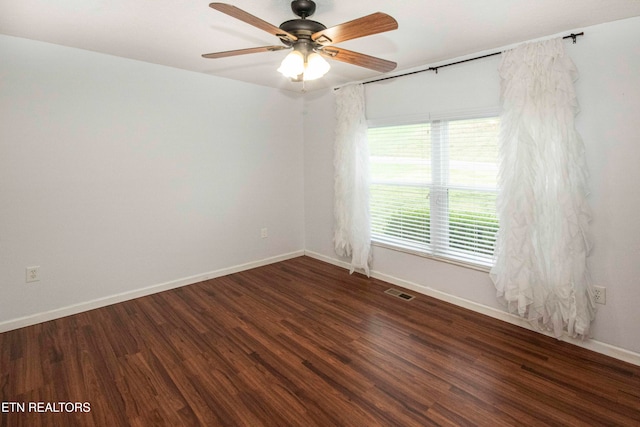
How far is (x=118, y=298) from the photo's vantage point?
3.31m

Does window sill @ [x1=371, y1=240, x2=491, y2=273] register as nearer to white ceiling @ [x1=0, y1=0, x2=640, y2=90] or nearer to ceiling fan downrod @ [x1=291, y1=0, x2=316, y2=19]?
white ceiling @ [x1=0, y1=0, x2=640, y2=90]

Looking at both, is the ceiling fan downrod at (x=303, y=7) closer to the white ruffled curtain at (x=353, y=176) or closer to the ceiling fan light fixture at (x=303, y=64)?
the ceiling fan light fixture at (x=303, y=64)

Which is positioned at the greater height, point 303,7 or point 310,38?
point 303,7

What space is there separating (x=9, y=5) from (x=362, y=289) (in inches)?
145

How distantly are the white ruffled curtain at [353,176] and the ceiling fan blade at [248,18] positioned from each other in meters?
2.04

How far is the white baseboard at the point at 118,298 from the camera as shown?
111 inches

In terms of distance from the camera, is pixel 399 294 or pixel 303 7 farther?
pixel 399 294

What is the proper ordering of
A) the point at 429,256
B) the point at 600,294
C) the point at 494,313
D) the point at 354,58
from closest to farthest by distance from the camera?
1. the point at 354,58
2. the point at 600,294
3. the point at 494,313
4. the point at 429,256

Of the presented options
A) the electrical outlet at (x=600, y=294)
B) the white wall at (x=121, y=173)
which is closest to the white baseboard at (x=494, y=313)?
the electrical outlet at (x=600, y=294)

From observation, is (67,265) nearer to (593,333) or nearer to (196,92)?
(196,92)

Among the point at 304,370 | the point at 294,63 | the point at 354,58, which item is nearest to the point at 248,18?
the point at 294,63

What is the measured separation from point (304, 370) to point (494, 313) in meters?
1.86

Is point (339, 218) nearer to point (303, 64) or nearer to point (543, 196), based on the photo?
point (543, 196)

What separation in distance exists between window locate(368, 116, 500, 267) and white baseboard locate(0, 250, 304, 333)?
1.83 metres
